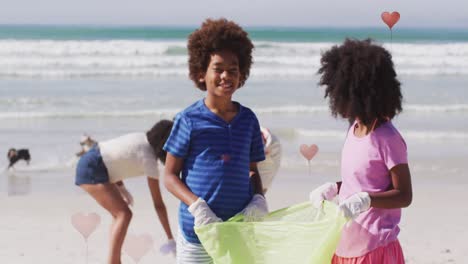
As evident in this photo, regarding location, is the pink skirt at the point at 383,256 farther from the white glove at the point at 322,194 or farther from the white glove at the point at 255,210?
the white glove at the point at 255,210

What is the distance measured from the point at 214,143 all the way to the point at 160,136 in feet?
6.35

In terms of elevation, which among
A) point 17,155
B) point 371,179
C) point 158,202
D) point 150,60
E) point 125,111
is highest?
point 371,179

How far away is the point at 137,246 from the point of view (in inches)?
238

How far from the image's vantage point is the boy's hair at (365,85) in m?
3.34

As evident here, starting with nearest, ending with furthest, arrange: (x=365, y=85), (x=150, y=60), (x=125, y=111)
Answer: (x=365, y=85) < (x=125, y=111) < (x=150, y=60)

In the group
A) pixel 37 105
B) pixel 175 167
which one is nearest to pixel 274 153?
pixel 175 167

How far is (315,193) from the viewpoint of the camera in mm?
3420

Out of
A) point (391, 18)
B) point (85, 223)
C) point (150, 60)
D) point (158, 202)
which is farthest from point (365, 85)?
point (150, 60)

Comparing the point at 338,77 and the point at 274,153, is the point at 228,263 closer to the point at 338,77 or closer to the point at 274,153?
the point at 338,77

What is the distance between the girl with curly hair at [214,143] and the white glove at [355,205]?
435 mm

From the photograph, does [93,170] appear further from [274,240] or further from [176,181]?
[274,240]

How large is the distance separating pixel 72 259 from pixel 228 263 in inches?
124

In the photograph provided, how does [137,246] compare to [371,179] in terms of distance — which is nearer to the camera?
[371,179]

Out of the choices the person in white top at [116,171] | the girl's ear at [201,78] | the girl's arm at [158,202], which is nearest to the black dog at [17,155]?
the person in white top at [116,171]
